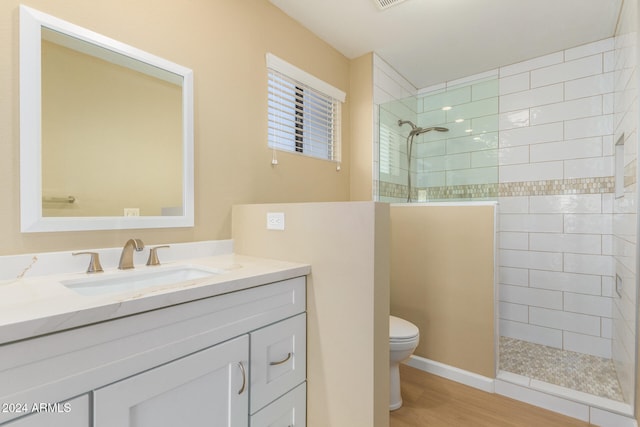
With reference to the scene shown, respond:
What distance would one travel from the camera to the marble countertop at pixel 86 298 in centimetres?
65

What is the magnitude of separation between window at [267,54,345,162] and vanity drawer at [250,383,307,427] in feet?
4.78

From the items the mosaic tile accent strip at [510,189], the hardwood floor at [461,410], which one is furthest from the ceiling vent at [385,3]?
the hardwood floor at [461,410]

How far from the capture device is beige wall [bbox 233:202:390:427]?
115 cm

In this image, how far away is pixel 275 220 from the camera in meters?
1.47

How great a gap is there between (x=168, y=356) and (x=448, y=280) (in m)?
1.80

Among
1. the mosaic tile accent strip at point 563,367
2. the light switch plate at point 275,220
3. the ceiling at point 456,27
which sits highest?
the ceiling at point 456,27

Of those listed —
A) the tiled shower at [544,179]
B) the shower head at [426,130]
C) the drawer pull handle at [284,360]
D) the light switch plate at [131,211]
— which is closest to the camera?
the drawer pull handle at [284,360]

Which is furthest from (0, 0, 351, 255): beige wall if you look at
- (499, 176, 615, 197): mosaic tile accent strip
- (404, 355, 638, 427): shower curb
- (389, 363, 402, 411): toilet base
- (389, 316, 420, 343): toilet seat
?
(499, 176, 615, 197): mosaic tile accent strip

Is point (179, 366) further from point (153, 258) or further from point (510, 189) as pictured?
point (510, 189)

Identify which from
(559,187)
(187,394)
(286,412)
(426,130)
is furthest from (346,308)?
(559,187)

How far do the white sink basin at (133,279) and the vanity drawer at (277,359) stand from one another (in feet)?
1.10

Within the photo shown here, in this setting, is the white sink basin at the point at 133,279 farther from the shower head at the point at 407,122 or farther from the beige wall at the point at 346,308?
the shower head at the point at 407,122

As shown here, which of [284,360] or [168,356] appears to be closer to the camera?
[168,356]

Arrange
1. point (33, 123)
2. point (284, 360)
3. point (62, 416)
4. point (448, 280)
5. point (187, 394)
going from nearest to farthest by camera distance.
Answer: point (62, 416) < point (187, 394) < point (33, 123) < point (284, 360) < point (448, 280)
